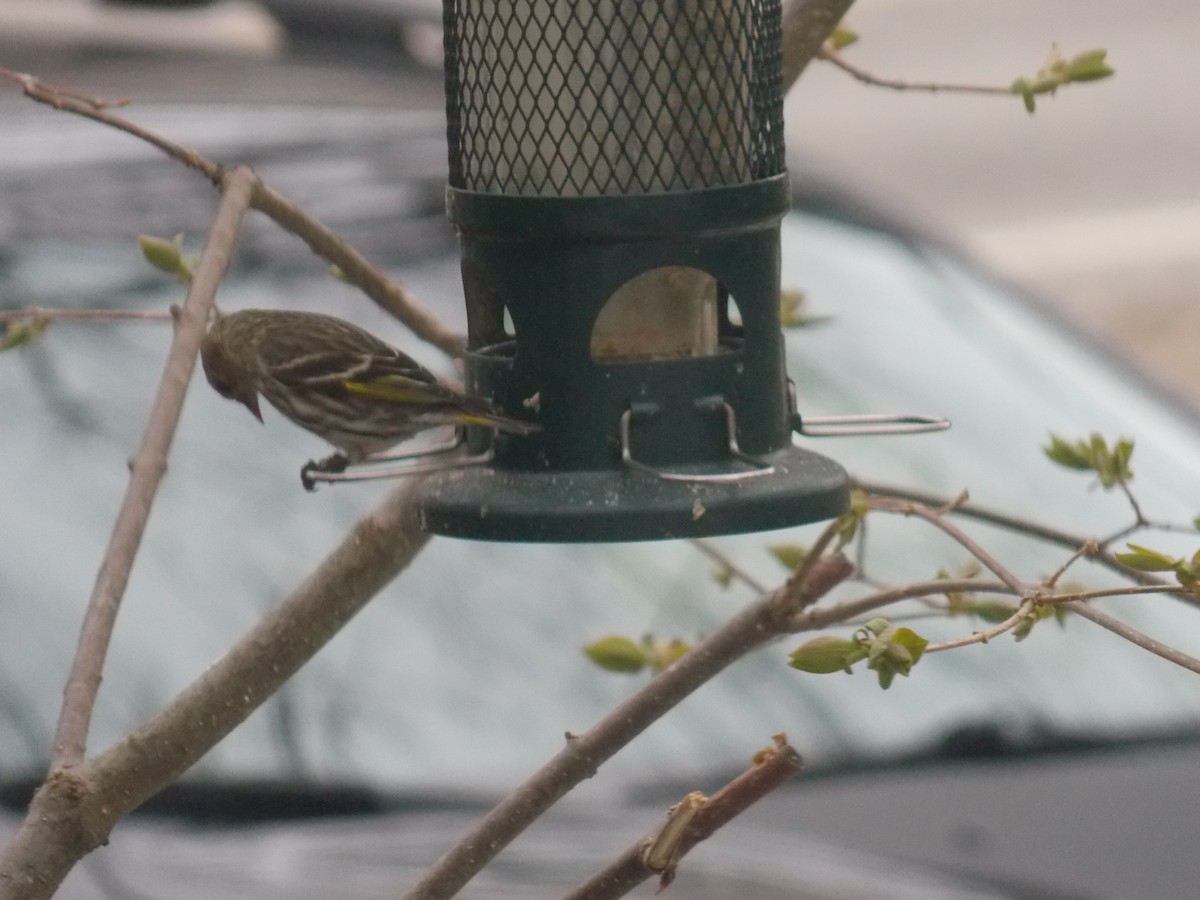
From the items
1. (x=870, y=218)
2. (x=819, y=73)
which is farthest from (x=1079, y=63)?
(x=819, y=73)

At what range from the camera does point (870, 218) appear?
5.21 metres

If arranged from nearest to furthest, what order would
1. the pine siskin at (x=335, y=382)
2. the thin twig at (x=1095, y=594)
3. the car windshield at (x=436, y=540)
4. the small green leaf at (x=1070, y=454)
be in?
the thin twig at (x=1095, y=594) < the small green leaf at (x=1070, y=454) < the pine siskin at (x=335, y=382) < the car windshield at (x=436, y=540)

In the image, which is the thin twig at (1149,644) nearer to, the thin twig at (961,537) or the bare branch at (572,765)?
the thin twig at (961,537)

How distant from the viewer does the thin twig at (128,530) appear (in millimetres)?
1922

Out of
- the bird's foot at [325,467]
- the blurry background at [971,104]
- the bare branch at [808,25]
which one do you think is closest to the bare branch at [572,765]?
the bird's foot at [325,467]

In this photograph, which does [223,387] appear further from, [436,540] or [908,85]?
Answer: [908,85]

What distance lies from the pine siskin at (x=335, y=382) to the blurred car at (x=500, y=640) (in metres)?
0.84

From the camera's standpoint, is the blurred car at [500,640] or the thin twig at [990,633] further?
the blurred car at [500,640]

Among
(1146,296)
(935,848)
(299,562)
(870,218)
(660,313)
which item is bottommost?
(1146,296)

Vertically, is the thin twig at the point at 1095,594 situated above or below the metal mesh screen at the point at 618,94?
below

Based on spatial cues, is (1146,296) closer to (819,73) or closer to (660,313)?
(819,73)

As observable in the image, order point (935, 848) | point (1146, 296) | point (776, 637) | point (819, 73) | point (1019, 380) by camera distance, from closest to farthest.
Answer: point (776, 637) < point (935, 848) < point (1019, 380) < point (1146, 296) < point (819, 73)

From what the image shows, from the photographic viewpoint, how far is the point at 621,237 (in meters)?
2.65

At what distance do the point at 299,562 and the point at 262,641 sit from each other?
175 cm
